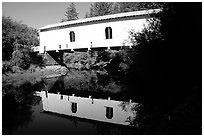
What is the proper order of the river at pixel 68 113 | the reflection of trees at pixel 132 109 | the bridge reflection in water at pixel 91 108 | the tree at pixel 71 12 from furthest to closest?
the tree at pixel 71 12, the bridge reflection in water at pixel 91 108, the reflection of trees at pixel 132 109, the river at pixel 68 113

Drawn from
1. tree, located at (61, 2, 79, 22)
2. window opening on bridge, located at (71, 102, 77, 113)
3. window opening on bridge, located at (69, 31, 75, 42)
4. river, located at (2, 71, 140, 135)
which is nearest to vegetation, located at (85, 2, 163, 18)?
tree, located at (61, 2, 79, 22)

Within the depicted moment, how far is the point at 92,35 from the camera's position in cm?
2216

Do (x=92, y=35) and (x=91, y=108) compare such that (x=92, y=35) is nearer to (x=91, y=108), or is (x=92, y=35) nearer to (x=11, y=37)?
(x=11, y=37)

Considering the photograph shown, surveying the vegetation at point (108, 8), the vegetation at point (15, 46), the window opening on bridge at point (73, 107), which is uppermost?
the vegetation at point (108, 8)

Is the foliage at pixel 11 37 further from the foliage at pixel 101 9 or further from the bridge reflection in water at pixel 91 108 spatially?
the foliage at pixel 101 9

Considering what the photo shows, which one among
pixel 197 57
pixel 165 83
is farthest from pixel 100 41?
pixel 197 57

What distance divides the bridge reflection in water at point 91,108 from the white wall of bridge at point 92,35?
882cm

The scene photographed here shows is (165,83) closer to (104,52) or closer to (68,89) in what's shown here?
(68,89)

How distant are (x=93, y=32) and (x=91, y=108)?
12.7 metres

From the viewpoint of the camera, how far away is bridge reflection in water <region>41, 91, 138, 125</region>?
8845 millimetres

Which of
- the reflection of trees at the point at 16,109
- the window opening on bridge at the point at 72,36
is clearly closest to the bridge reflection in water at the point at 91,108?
the reflection of trees at the point at 16,109

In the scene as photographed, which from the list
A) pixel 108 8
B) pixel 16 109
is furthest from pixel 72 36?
pixel 108 8

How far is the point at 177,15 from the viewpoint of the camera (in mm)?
12234

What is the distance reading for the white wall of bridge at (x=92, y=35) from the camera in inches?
796
